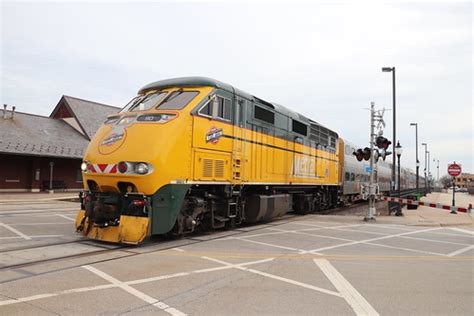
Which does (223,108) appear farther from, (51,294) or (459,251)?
(459,251)

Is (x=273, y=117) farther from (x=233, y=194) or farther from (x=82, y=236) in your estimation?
(x=82, y=236)

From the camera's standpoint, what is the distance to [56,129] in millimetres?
34062

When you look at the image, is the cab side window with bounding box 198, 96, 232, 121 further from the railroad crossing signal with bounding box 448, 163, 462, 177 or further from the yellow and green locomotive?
the railroad crossing signal with bounding box 448, 163, 462, 177

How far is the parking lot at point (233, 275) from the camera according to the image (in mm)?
Result: 5238

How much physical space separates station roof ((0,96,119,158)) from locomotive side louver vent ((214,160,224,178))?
Answer: 67.8ft

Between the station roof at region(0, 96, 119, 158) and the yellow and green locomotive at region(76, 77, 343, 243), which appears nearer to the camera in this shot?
the yellow and green locomotive at region(76, 77, 343, 243)

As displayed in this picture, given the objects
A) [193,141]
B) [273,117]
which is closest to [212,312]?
[193,141]

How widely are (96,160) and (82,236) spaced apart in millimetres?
2036

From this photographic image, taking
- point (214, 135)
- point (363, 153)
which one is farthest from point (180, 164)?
point (363, 153)

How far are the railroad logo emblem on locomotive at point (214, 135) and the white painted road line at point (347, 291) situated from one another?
13.4ft

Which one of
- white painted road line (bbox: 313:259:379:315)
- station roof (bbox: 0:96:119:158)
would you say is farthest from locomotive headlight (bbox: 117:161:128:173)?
station roof (bbox: 0:96:119:158)

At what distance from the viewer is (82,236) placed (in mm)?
9953

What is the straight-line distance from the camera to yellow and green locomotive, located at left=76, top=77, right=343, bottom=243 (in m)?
8.77

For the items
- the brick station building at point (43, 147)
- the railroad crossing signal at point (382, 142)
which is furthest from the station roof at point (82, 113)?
the railroad crossing signal at point (382, 142)
